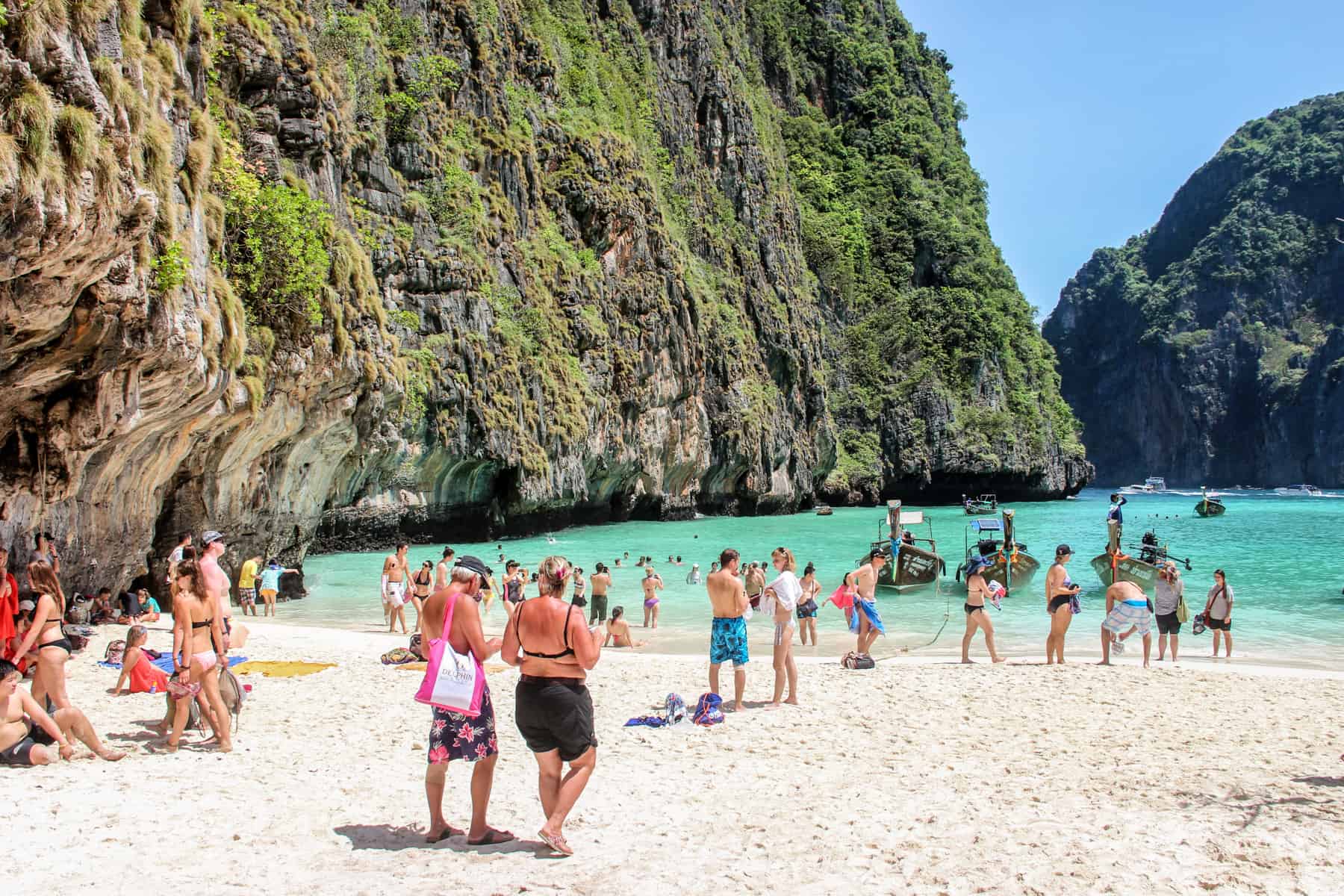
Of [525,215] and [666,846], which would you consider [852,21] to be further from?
[666,846]

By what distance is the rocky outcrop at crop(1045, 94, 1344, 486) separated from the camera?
126 m

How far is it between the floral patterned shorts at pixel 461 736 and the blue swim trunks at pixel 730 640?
3.93 meters

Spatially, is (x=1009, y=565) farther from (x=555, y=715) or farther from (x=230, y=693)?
(x=555, y=715)

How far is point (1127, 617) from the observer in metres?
12.4

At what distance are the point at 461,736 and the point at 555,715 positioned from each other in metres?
0.57

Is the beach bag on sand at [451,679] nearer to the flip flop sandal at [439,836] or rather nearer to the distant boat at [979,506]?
the flip flop sandal at [439,836]

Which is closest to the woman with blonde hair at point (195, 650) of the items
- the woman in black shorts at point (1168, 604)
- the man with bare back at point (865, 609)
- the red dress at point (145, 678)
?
the red dress at point (145, 678)

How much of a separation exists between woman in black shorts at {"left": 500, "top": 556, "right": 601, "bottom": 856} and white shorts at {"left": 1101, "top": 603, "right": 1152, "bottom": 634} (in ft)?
31.9

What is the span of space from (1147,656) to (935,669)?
3.03 m

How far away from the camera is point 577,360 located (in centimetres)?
4462

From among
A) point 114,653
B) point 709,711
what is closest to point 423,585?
point 114,653

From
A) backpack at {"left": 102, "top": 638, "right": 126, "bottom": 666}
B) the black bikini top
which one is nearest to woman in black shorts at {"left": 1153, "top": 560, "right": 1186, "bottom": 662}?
the black bikini top

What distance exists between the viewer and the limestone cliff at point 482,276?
1054 centimetres

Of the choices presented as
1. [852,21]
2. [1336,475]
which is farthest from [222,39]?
[1336,475]
